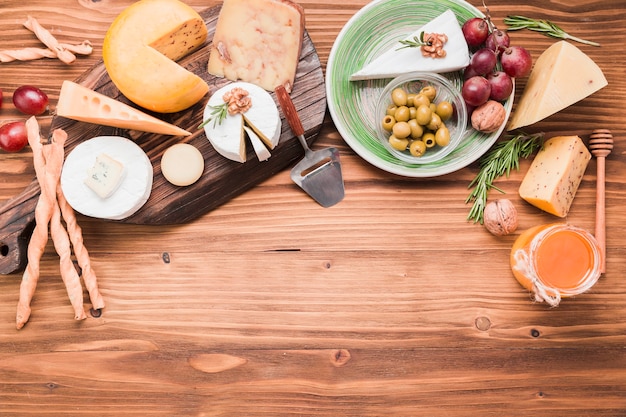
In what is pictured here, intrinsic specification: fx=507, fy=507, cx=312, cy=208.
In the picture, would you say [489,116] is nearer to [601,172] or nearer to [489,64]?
[489,64]

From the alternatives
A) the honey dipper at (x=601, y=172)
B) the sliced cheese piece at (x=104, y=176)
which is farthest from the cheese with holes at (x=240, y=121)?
the honey dipper at (x=601, y=172)

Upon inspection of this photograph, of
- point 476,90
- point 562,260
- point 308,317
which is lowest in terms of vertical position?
point 308,317

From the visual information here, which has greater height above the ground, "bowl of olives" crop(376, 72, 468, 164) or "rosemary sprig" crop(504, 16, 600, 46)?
"rosemary sprig" crop(504, 16, 600, 46)

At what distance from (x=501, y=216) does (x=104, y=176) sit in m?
1.04

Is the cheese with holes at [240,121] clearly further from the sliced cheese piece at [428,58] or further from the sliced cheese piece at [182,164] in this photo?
the sliced cheese piece at [428,58]

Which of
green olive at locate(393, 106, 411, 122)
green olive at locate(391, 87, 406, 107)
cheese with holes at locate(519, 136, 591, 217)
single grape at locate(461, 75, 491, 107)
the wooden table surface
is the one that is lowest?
the wooden table surface

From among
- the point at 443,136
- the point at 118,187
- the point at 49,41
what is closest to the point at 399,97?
the point at 443,136

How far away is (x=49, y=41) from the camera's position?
4.64ft

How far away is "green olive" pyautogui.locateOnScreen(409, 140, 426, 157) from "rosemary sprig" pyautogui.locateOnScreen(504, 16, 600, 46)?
0.45 meters

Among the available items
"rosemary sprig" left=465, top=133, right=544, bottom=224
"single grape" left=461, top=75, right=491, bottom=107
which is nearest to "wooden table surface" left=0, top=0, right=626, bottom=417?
"rosemary sprig" left=465, top=133, right=544, bottom=224

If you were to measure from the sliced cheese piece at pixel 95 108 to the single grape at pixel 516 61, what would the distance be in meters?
0.89

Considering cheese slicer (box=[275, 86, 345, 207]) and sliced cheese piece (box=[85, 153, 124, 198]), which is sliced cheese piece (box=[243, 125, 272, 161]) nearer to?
cheese slicer (box=[275, 86, 345, 207])

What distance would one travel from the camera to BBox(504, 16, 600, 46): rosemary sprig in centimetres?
142

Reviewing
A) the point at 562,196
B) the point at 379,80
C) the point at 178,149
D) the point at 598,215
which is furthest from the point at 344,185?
the point at 598,215
